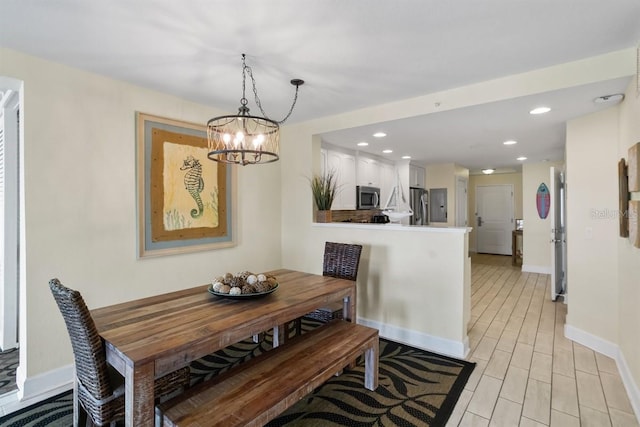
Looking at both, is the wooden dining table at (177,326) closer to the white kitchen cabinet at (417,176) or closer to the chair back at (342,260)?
the chair back at (342,260)

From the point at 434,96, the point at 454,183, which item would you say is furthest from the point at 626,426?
the point at 454,183

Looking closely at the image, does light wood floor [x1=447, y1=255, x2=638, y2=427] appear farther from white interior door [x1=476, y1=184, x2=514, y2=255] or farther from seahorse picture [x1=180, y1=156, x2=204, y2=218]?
white interior door [x1=476, y1=184, x2=514, y2=255]

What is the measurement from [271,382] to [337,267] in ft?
5.10

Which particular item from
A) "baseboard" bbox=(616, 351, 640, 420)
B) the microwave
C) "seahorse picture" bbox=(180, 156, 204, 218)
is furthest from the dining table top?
the microwave

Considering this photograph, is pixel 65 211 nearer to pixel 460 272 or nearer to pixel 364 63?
pixel 364 63

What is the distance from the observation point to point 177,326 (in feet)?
5.56

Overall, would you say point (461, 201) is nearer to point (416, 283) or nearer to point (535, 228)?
point (535, 228)

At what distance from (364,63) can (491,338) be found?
2.97 meters

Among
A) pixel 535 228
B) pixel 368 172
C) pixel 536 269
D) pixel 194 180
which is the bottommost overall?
pixel 536 269

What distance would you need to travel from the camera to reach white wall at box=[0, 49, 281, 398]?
2.34m

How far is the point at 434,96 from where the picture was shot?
3023 mm

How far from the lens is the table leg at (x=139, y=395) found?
1359 mm

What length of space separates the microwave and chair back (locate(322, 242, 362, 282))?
6.94ft

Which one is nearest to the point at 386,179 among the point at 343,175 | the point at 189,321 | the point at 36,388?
the point at 343,175
